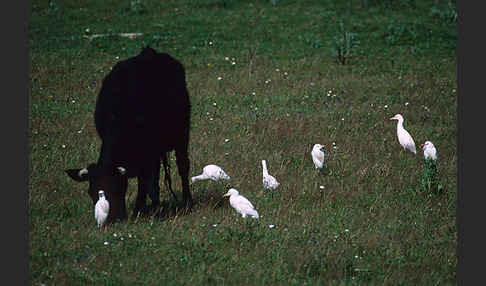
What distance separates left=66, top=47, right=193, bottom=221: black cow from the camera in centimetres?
859

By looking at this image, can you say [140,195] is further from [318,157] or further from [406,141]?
[406,141]

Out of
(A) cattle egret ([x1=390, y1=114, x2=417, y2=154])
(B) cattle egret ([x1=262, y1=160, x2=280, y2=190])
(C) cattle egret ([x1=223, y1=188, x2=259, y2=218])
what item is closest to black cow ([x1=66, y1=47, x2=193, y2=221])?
(C) cattle egret ([x1=223, y1=188, x2=259, y2=218])

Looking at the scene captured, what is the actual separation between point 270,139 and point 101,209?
531cm


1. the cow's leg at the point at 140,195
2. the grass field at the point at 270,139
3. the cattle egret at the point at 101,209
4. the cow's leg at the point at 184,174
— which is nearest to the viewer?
the grass field at the point at 270,139

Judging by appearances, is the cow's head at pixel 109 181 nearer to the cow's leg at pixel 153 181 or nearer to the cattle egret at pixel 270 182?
the cow's leg at pixel 153 181

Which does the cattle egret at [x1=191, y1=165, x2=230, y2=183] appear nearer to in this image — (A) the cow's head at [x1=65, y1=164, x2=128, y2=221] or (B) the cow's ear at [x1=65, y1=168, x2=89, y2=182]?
(A) the cow's head at [x1=65, y1=164, x2=128, y2=221]

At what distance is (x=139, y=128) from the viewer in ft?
29.4

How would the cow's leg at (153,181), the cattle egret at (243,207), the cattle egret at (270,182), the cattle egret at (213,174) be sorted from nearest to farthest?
the cattle egret at (243,207) < the cow's leg at (153,181) < the cattle egret at (270,182) < the cattle egret at (213,174)

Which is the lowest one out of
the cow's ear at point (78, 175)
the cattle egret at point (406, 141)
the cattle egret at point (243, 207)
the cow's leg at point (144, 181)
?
the cattle egret at point (406, 141)

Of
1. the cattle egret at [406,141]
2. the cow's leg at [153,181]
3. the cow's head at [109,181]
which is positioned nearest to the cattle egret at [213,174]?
the cow's leg at [153,181]

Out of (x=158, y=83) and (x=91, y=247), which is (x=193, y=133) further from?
(x=91, y=247)

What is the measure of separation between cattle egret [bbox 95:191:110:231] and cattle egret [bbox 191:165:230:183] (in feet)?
8.14

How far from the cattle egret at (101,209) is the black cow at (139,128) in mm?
223

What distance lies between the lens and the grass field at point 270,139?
7703mm
